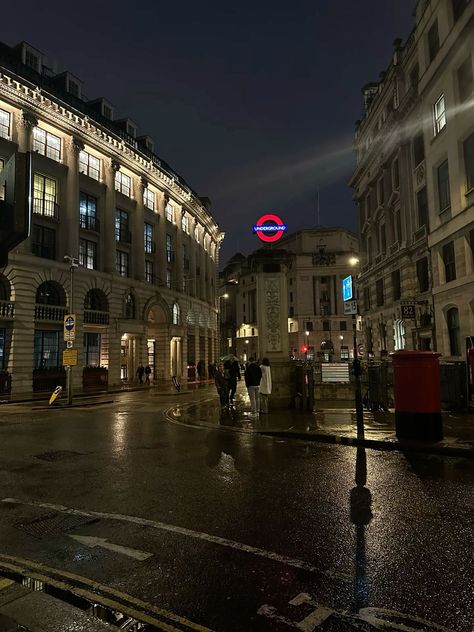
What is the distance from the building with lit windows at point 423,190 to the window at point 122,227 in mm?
22770

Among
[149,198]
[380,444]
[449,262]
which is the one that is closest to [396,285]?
[449,262]

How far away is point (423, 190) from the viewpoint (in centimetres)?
2908

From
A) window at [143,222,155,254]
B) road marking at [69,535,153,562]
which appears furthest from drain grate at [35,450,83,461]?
window at [143,222,155,254]

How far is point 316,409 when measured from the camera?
15852 mm

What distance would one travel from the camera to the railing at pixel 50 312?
30.7m

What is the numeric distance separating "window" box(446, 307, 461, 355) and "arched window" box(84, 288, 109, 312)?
2603 cm

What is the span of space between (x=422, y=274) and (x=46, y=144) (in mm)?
29240

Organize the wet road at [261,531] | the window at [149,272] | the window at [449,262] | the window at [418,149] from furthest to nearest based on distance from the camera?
the window at [149,272], the window at [418,149], the window at [449,262], the wet road at [261,531]

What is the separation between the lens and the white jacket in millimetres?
14953

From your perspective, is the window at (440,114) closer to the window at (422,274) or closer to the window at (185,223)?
the window at (422,274)

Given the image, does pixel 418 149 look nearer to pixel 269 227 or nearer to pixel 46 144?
pixel 269 227

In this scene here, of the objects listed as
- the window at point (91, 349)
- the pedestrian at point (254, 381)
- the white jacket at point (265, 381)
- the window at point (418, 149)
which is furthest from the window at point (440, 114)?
the window at point (91, 349)

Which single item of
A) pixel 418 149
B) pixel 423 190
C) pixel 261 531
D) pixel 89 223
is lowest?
pixel 261 531

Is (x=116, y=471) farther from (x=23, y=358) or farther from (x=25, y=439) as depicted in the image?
(x=23, y=358)
